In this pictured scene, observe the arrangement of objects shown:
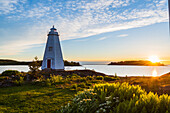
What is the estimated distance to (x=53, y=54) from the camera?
21266 mm

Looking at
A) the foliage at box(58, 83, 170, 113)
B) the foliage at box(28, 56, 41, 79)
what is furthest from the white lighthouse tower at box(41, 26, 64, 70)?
the foliage at box(58, 83, 170, 113)

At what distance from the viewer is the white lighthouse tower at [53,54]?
21.2 metres

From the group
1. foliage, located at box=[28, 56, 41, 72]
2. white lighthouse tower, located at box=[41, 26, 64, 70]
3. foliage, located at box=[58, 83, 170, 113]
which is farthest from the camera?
white lighthouse tower, located at box=[41, 26, 64, 70]

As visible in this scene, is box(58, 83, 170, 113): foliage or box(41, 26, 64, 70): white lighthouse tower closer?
box(58, 83, 170, 113): foliage

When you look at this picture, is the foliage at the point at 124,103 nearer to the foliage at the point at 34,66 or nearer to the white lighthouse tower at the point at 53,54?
the foliage at the point at 34,66

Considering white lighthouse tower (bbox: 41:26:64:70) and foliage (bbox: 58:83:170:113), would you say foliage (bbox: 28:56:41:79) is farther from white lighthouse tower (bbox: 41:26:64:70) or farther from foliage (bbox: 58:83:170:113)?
foliage (bbox: 58:83:170:113)

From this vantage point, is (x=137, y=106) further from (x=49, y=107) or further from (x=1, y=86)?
(x=1, y=86)

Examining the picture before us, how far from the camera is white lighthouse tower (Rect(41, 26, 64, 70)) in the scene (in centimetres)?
2116

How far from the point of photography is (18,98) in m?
7.33

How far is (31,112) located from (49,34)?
17.8m

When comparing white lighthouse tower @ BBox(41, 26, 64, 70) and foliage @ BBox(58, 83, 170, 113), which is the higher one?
white lighthouse tower @ BBox(41, 26, 64, 70)

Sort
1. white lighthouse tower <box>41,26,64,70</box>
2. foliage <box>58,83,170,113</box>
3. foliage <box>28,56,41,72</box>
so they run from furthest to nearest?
white lighthouse tower <box>41,26,64,70</box>, foliage <box>28,56,41,72</box>, foliage <box>58,83,170,113</box>

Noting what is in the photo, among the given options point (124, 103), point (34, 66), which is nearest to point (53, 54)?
point (34, 66)

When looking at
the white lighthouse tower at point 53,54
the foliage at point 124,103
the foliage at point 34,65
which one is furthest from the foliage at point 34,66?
the foliage at point 124,103
